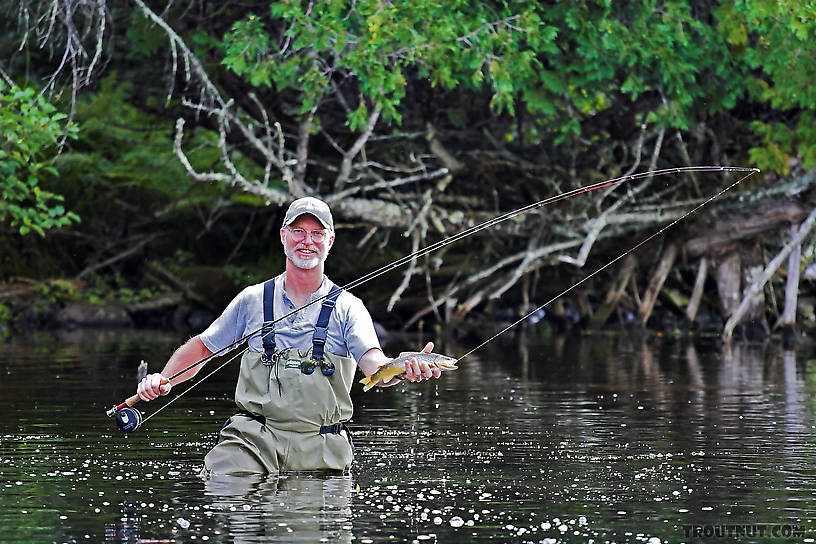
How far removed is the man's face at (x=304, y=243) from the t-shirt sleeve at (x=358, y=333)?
0.26 m

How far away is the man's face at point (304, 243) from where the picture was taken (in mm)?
6688

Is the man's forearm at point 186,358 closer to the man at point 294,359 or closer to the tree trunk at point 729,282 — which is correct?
the man at point 294,359

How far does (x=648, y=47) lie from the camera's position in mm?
15203

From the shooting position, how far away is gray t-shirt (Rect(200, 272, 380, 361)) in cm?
664

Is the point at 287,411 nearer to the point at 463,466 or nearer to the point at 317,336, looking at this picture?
the point at 317,336

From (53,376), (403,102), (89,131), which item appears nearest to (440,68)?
(403,102)

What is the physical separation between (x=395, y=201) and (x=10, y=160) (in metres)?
5.06

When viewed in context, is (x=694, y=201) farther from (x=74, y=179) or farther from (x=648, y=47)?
(x=74, y=179)


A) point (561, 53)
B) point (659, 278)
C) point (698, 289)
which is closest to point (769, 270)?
point (698, 289)

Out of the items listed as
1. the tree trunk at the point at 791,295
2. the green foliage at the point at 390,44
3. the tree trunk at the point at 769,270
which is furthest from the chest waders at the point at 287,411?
the tree trunk at the point at 791,295

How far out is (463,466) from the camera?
24.0 feet

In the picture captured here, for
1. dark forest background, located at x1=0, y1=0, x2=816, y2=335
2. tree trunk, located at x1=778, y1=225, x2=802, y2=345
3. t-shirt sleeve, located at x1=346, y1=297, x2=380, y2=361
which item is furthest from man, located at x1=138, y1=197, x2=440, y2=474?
Answer: tree trunk, located at x1=778, y1=225, x2=802, y2=345

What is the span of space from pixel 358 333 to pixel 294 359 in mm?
308

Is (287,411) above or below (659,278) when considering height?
below
